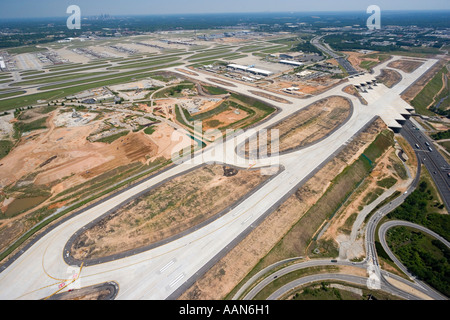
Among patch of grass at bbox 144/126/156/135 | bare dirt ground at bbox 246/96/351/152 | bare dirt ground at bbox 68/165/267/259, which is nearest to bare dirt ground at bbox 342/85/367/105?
bare dirt ground at bbox 246/96/351/152

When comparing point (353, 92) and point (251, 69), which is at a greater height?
point (251, 69)

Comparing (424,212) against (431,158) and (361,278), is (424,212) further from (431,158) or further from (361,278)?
(431,158)

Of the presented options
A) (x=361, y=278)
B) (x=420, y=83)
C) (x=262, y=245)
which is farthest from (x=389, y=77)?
(x=262, y=245)

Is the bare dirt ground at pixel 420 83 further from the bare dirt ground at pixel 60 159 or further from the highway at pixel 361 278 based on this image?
the bare dirt ground at pixel 60 159

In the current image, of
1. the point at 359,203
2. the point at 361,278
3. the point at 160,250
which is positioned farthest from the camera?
the point at 359,203

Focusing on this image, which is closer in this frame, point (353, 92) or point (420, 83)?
point (353, 92)

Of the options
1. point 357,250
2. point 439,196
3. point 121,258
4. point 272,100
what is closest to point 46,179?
point 121,258
